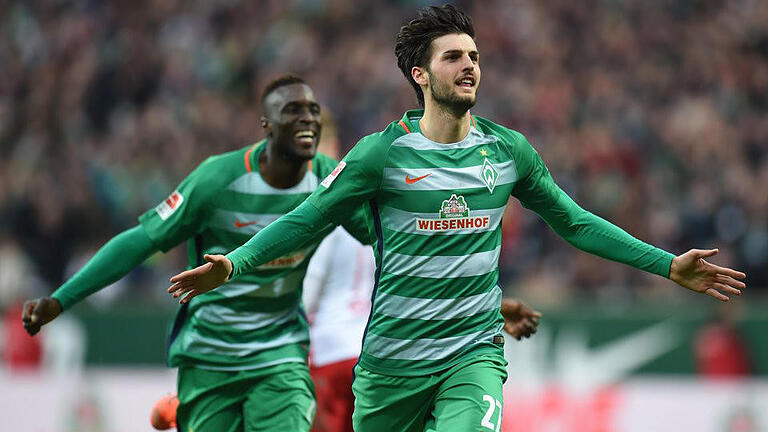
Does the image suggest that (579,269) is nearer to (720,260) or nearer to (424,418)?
(720,260)

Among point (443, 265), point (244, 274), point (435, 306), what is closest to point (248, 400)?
point (244, 274)

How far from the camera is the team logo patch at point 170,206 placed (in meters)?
6.10

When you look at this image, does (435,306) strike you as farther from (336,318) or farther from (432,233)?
(336,318)

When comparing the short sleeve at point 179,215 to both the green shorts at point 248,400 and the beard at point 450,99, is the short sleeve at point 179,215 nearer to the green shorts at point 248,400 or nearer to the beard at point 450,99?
the green shorts at point 248,400

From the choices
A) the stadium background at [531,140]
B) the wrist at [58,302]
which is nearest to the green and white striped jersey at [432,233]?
the wrist at [58,302]

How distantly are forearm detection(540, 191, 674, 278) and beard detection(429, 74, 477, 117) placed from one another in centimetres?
64

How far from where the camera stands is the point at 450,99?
17.1ft

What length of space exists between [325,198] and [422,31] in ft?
2.80

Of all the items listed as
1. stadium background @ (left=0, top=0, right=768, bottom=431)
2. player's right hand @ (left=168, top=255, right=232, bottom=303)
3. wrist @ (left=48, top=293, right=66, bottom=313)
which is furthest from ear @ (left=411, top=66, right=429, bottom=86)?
stadium background @ (left=0, top=0, right=768, bottom=431)

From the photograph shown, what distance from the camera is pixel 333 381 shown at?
23.9 feet

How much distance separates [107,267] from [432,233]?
1774mm

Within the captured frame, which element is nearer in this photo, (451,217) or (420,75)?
(451,217)

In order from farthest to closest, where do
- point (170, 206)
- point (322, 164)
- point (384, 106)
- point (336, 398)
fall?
point (384, 106) → point (336, 398) → point (322, 164) → point (170, 206)

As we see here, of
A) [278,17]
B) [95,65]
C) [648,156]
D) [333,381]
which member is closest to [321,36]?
[278,17]
